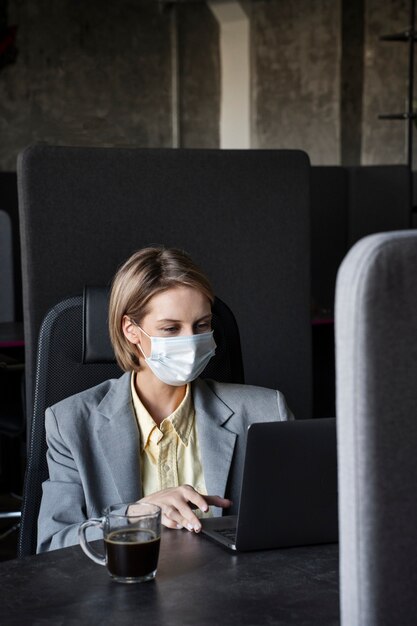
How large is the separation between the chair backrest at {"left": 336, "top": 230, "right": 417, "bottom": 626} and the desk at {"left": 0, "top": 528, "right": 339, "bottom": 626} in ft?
1.19

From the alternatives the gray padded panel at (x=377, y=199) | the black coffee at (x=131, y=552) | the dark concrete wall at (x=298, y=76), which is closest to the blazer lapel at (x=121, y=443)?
the black coffee at (x=131, y=552)

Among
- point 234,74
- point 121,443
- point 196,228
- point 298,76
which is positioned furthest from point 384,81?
point 121,443

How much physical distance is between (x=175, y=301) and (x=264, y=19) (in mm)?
8476

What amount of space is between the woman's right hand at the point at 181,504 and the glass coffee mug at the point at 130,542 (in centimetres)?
15

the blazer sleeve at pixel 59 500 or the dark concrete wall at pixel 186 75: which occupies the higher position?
the dark concrete wall at pixel 186 75

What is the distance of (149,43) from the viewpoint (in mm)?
9898

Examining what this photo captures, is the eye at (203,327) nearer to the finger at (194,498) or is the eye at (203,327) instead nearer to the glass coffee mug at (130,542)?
the finger at (194,498)

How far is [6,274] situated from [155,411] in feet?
7.41

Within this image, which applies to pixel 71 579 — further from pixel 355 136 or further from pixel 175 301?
pixel 355 136

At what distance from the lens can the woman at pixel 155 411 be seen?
5.31ft

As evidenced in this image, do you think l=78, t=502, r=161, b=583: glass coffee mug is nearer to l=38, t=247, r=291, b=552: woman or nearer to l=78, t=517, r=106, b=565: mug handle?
l=78, t=517, r=106, b=565: mug handle

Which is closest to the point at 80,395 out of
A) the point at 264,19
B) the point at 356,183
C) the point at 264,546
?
the point at 264,546

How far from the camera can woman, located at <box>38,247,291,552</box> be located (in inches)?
63.7

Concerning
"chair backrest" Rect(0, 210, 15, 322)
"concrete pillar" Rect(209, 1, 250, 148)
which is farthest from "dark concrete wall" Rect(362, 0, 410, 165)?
"chair backrest" Rect(0, 210, 15, 322)
